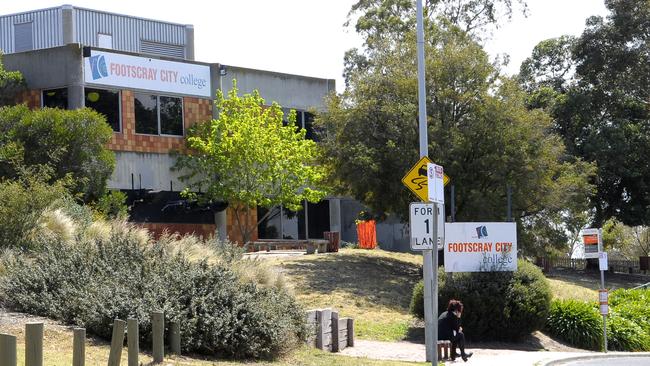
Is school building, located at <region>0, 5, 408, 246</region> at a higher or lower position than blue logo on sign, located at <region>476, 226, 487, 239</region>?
higher

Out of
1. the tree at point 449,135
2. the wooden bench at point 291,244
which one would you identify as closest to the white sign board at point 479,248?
the tree at point 449,135

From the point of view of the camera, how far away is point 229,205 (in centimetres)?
3812

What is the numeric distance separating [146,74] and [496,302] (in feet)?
56.5

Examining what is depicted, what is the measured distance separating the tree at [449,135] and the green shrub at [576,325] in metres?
6.56

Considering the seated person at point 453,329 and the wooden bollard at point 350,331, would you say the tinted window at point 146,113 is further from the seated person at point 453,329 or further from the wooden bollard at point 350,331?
the seated person at point 453,329

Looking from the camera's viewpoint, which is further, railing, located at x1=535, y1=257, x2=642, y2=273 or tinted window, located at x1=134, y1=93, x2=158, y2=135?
railing, located at x1=535, y1=257, x2=642, y2=273

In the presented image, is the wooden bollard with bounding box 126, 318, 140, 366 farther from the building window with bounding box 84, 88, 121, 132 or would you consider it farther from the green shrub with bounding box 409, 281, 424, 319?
the building window with bounding box 84, 88, 121, 132

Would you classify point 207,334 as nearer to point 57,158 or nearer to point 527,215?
point 57,158

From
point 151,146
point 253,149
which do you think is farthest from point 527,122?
point 151,146

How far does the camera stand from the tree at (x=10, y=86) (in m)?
34.7

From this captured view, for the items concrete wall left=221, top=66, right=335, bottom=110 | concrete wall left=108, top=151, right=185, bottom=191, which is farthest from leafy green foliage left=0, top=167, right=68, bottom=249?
concrete wall left=221, top=66, right=335, bottom=110

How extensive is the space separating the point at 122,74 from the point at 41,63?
272 centimetres

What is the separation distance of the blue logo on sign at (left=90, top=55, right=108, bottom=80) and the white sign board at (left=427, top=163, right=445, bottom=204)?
21258 mm

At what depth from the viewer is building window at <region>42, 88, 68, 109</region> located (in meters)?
34.9
